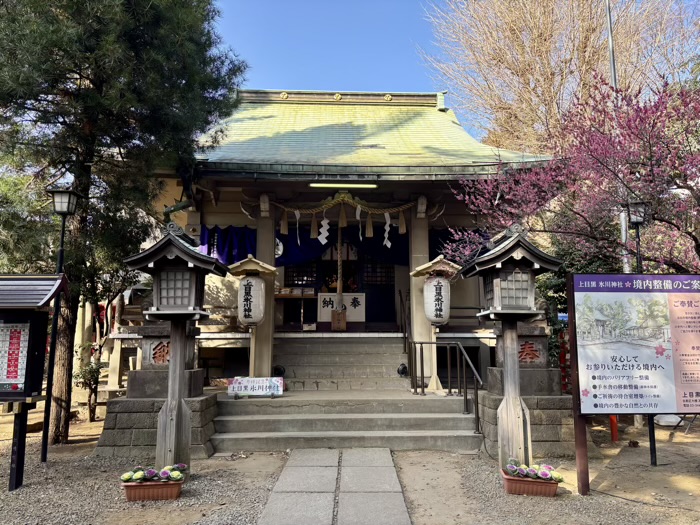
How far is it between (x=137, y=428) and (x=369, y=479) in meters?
3.28

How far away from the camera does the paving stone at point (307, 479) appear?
4.85 meters

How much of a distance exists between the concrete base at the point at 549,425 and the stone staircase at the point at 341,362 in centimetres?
257

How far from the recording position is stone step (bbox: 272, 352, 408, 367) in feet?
30.6

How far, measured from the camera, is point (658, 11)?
49.4 ft

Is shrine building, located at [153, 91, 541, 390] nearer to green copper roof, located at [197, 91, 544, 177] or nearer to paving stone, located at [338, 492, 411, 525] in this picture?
green copper roof, located at [197, 91, 544, 177]

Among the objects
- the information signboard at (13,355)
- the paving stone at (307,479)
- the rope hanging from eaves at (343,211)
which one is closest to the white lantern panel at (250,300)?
the rope hanging from eaves at (343,211)

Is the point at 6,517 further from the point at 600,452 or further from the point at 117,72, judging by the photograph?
the point at 600,452

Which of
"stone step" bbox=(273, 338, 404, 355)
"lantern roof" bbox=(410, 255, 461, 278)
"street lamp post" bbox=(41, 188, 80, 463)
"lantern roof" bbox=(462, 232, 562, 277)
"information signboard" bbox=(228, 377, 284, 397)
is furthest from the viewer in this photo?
"stone step" bbox=(273, 338, 404, 355)

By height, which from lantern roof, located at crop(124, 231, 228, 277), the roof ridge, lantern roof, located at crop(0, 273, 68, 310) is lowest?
lantern roof, located at crop(0, 273, 68, 310)

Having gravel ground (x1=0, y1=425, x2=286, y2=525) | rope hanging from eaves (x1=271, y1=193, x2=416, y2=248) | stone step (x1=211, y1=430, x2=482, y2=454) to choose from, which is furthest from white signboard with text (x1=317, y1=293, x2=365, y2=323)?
gravel ground (x1=0, y1=425, x2=286, y2=525)

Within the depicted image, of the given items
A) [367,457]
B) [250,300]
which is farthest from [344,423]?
[250,300]

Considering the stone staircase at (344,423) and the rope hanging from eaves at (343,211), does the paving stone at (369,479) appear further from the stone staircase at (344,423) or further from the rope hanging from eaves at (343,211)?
the rope hanging from eaves at (343,211)

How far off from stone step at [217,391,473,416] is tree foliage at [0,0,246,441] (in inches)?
106

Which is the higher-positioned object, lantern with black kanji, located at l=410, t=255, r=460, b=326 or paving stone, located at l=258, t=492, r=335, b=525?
lantern with black kanji, located at l=410, t=255, r=460, b=326
